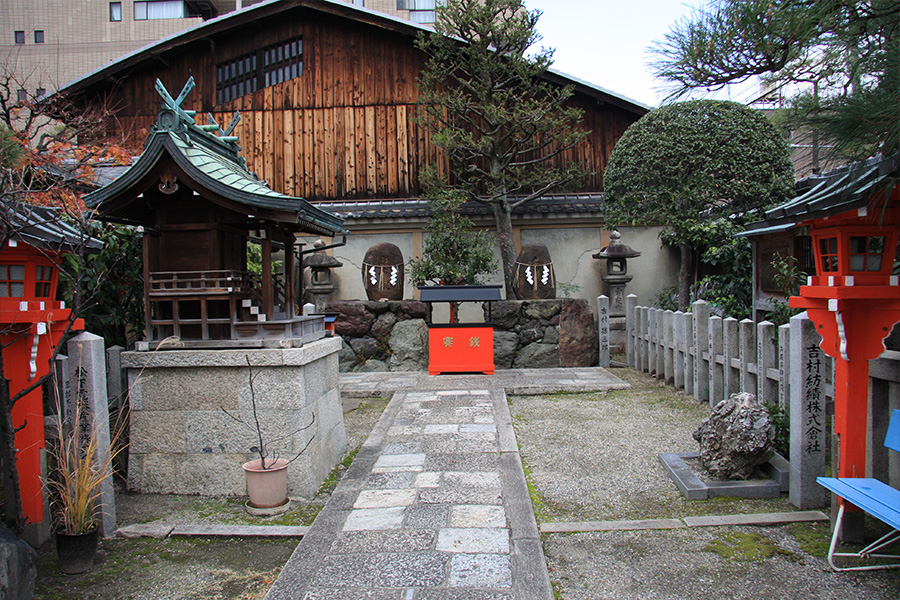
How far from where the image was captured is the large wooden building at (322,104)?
14.6 meters

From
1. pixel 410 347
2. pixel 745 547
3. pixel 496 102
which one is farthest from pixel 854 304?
pixel 496 102

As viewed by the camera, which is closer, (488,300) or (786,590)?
(786,590)

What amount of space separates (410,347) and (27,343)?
7.87 metres

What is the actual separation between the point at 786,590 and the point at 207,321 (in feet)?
15.3

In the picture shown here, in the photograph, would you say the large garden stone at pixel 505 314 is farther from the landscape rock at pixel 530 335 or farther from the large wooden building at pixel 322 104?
the large wooden building at pixel 322 104

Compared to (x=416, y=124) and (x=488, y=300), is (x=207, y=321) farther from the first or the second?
(x=416, y=124)

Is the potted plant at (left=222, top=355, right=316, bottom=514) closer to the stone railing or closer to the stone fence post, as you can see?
the stone railing

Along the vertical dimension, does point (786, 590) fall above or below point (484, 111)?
below

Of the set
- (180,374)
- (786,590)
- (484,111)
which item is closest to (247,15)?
(484,111)

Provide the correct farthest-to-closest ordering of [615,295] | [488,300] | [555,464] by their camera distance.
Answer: [615,295] < [488,300] < [555,464]

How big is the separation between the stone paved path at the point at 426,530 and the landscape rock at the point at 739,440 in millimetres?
1658

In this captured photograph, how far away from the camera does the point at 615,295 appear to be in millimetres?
13594

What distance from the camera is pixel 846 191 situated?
3420mm

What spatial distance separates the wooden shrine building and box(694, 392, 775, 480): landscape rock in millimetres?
3790
